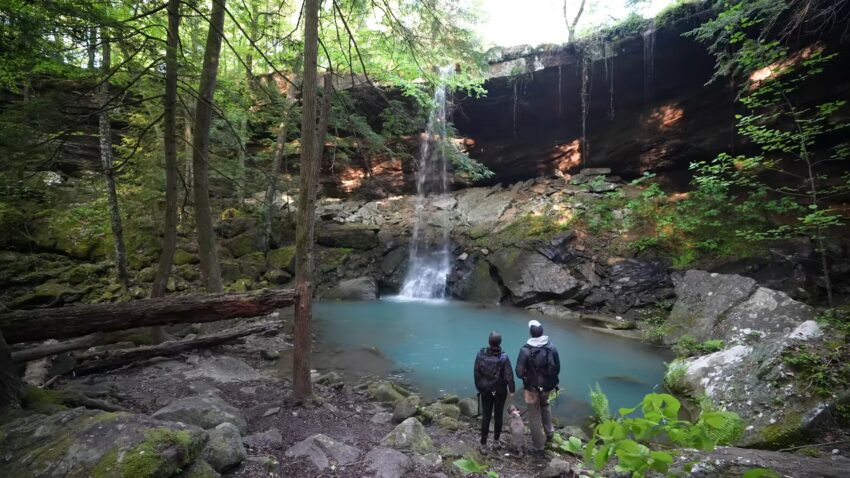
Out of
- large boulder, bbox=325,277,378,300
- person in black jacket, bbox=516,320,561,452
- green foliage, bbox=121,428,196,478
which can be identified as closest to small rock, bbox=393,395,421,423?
person in black jacket, bbox=516,320,561,452

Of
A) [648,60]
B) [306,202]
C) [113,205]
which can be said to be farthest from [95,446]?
[648,60]

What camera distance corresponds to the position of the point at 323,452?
3645mm

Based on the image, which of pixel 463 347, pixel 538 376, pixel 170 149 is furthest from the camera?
pixel 463 347

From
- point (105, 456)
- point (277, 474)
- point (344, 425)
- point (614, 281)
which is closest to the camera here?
point (105, 456)

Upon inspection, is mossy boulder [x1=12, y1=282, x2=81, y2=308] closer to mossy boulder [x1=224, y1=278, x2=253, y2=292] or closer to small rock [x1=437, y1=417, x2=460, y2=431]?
mossy boulder [x1=224, y1=278, x2=253, y2=292]

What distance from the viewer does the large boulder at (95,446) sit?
2182 millimetres

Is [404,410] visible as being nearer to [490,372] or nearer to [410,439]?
[410,439]

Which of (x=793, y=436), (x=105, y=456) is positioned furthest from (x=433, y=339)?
(x=105, y=456)

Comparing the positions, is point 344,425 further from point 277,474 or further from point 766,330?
point 766,330

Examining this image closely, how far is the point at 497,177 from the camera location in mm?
21000

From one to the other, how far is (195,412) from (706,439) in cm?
438

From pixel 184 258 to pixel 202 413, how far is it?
1084 centimetres

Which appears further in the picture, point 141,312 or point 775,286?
point 775,286

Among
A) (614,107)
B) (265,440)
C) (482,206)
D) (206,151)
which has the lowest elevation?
(265,440)
